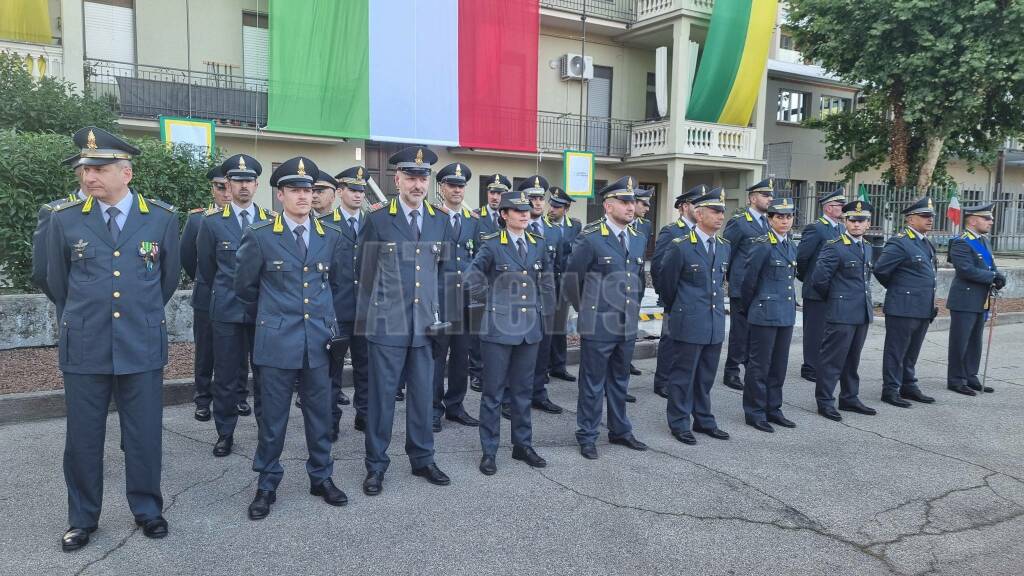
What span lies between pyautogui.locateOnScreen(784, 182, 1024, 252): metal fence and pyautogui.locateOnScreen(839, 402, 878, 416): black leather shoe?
322 inches

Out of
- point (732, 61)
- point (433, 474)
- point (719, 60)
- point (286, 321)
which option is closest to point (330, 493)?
point (433, 474)

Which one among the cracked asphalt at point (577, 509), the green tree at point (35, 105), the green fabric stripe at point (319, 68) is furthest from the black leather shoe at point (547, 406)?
the green fabric stripe at point (319, 68)

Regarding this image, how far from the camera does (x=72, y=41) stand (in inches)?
538

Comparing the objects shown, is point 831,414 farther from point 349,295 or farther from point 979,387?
point 349,295

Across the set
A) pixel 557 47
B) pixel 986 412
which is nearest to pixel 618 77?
pixel 557 47

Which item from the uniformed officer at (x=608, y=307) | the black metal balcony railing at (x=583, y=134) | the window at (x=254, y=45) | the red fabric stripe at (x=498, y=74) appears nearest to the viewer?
the uniformed officer at (x=608, y=307)

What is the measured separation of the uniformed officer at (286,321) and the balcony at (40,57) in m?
11.9

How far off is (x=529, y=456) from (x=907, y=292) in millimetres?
4728

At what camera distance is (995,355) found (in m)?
10.5

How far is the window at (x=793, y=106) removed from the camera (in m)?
24.9

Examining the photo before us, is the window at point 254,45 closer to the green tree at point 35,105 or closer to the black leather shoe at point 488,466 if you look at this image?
the green tree at point 35,105

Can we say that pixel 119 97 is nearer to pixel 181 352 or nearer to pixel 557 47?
pixel 181 352

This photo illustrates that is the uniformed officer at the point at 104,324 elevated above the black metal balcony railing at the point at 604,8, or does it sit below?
below

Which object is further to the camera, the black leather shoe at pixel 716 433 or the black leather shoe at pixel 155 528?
the black leather shoe at pixel 716 433
